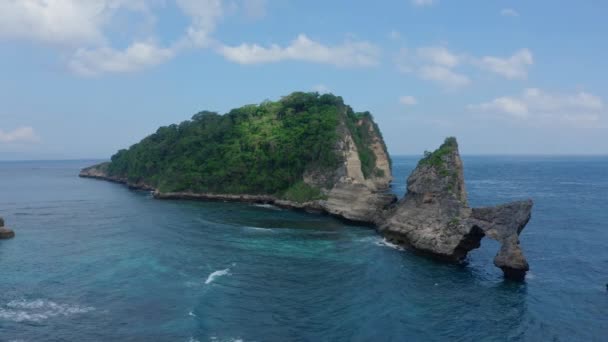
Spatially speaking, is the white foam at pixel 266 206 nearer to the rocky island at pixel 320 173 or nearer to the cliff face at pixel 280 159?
the rocky island at pixel 320 173

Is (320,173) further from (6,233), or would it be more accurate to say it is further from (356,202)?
(6,233)

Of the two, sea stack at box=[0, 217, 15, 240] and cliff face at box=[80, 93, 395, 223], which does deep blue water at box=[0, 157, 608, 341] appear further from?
cliff face at box=[80, 93, 395, 223]

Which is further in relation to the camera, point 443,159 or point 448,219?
point 443,159

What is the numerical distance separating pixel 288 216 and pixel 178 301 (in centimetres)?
3947

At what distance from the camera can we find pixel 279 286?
36.8m

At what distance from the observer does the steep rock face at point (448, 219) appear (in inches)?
1640

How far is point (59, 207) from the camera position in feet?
265

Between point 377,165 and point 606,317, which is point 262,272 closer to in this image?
point 606,317

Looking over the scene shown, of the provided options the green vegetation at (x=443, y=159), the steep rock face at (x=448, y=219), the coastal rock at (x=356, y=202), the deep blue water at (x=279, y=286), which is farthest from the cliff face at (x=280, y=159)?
the deep blue water at (x=279, y=286)

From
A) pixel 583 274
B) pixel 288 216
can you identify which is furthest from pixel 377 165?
pixel 583 274

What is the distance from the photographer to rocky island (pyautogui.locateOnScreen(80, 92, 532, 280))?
151 feet

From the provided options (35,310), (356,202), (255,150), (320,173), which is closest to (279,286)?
(35,310)

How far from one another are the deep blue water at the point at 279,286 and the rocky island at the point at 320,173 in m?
3.69

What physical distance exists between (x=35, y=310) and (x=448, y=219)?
3782cm
